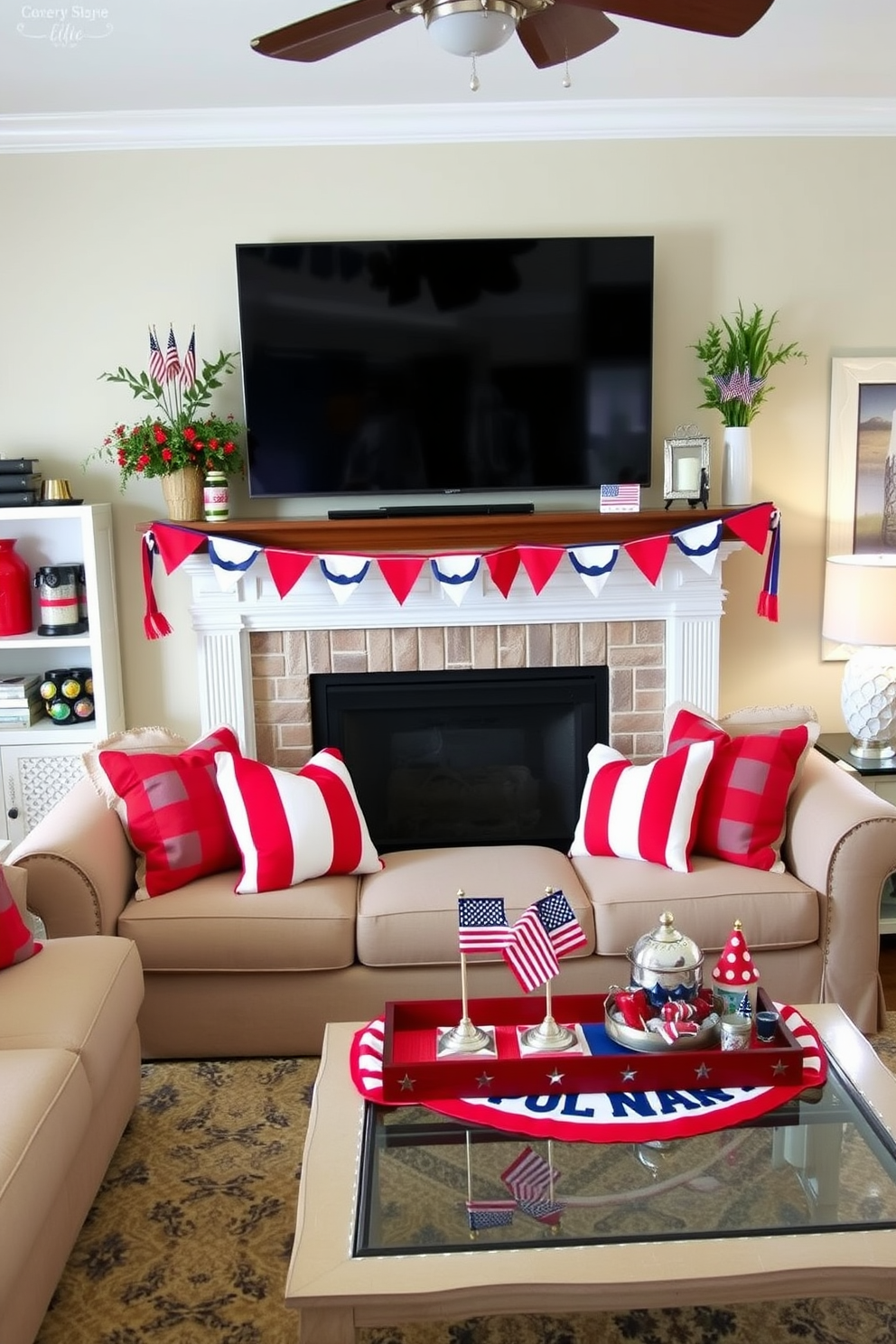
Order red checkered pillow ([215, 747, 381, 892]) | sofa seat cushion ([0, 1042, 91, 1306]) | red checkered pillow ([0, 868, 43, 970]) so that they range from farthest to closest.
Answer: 1. red checkered pillow ([215, 747, 381, 892])
2. red checkered pillow ([0, 868, 43, 970])
3. sofa seat cushion ([0, 1042, 91, 1306])

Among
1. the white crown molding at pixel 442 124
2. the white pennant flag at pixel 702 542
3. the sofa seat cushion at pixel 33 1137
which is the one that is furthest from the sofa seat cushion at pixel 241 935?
the white crown molding at pixel 442 124

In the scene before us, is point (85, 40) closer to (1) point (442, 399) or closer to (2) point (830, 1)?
(1) point (442, 399)

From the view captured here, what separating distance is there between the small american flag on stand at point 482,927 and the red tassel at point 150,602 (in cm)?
181

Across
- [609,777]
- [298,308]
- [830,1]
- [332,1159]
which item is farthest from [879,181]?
[332,1159]

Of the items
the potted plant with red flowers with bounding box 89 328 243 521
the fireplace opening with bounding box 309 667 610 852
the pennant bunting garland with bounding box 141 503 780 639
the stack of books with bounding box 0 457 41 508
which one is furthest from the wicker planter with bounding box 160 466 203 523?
the fireplace opening with bounding box 309 667 610 852

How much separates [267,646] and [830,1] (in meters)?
2.41

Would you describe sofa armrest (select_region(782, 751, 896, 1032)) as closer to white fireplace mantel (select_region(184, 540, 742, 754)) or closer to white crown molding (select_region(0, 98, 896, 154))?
white fireplace mantel (select_region(184, 540, 742, 754))

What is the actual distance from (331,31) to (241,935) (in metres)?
2.04

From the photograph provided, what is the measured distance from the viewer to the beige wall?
382cm

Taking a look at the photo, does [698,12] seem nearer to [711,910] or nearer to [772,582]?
[711,910]

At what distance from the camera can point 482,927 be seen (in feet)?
7.67

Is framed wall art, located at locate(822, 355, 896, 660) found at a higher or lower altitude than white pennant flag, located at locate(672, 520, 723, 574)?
higher

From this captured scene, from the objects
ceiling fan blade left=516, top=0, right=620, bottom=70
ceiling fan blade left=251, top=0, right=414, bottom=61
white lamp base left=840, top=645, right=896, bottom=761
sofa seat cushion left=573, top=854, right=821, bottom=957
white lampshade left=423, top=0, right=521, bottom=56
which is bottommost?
sofa seat cushion left=573, top=854, right=821, bottom=957

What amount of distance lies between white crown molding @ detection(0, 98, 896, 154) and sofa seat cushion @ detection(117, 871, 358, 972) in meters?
2.41
